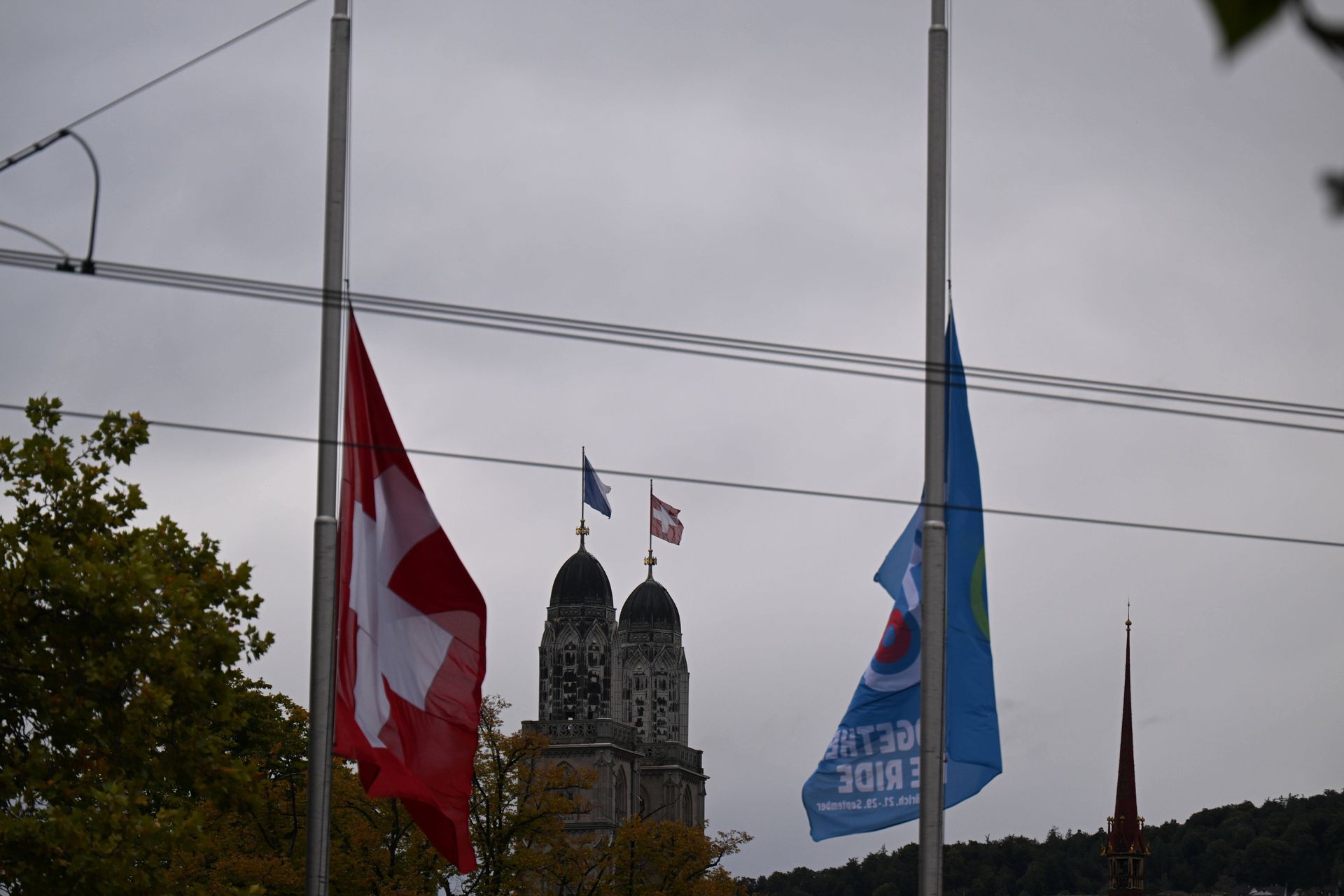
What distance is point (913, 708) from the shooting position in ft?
59.1

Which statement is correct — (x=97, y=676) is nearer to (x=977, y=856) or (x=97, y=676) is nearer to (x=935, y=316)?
(x=935, y=316)

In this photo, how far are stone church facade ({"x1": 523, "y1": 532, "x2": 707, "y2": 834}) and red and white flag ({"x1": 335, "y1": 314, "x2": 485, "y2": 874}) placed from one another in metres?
119

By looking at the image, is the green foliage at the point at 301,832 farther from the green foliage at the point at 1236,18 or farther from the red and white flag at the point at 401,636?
the green foliage at the point at 1236,18

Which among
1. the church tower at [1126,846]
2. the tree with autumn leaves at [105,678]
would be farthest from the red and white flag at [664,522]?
the tree with autumn leaves at [105,678]

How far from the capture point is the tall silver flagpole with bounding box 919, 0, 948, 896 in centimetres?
1688

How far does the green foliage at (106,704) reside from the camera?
Answer: 2084cm

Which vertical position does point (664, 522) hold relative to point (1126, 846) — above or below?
above

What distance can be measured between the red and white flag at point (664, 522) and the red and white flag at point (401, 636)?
8210 centimetres

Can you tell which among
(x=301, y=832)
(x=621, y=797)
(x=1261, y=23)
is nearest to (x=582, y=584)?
(x=621, y=797)

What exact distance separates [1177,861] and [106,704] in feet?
520

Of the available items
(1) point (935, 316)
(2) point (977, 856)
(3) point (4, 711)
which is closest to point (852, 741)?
(1) point (935, 316)

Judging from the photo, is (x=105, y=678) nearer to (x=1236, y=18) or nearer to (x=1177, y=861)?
(x=1236, y=18)

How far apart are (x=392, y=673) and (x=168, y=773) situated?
18.9 ft

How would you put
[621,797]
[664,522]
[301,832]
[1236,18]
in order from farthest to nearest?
[621,797], [664,522], [301,832], [1236,18]
